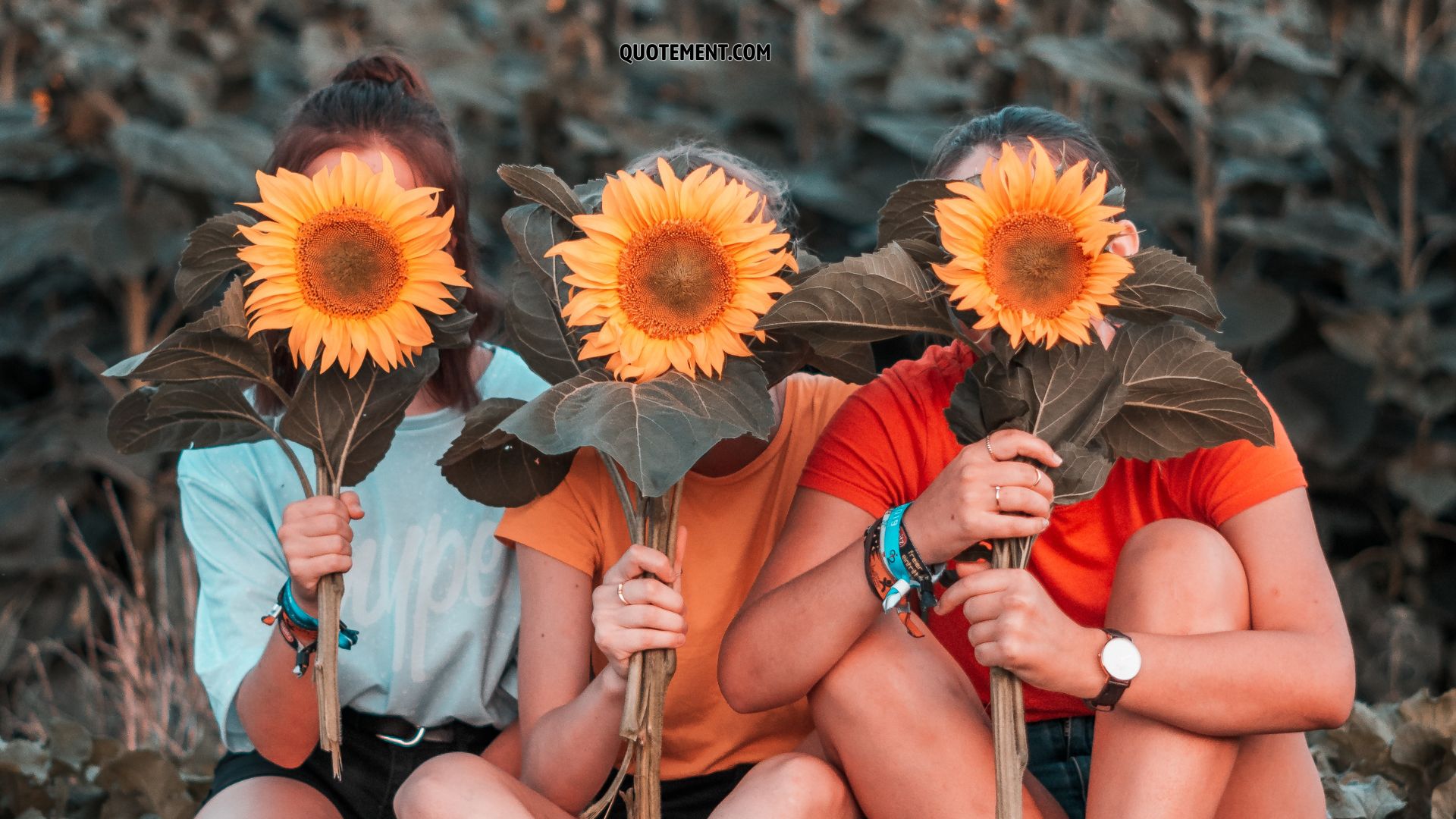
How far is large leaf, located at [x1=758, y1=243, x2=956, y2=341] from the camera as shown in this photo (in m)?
1.70

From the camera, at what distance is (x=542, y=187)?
1.80m

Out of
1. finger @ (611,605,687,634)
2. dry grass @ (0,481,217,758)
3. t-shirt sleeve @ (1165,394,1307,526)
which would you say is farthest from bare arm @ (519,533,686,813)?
dry grass @ (0,481,217,758)

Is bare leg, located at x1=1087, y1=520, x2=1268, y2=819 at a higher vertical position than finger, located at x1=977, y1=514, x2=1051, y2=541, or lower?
lower

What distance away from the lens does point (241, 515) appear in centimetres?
239

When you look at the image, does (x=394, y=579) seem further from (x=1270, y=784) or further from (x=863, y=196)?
(x=863, y=196)

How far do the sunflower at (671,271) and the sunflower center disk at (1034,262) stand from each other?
263 millimetres

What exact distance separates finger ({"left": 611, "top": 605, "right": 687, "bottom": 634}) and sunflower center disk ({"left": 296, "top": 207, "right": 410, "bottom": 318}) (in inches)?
19.5

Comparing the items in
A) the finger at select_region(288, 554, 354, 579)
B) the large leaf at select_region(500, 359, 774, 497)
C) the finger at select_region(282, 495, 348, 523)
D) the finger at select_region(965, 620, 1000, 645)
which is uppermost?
the large leaf at select_region(500, 359, 774, 497)

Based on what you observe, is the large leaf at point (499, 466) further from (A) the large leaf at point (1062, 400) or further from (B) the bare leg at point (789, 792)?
(A) the large leaf at point (1062, 400)

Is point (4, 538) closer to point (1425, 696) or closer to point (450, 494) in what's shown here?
point (450, 494)

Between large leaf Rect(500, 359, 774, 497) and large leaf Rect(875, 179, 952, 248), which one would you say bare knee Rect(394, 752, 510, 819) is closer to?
large leaf Rect(500, 359, 774, 497)

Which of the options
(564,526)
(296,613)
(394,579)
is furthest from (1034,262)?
(394,579)

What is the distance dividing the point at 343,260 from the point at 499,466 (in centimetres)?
40

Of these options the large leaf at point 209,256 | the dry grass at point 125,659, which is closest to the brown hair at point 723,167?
the large leaf at point 209,256
